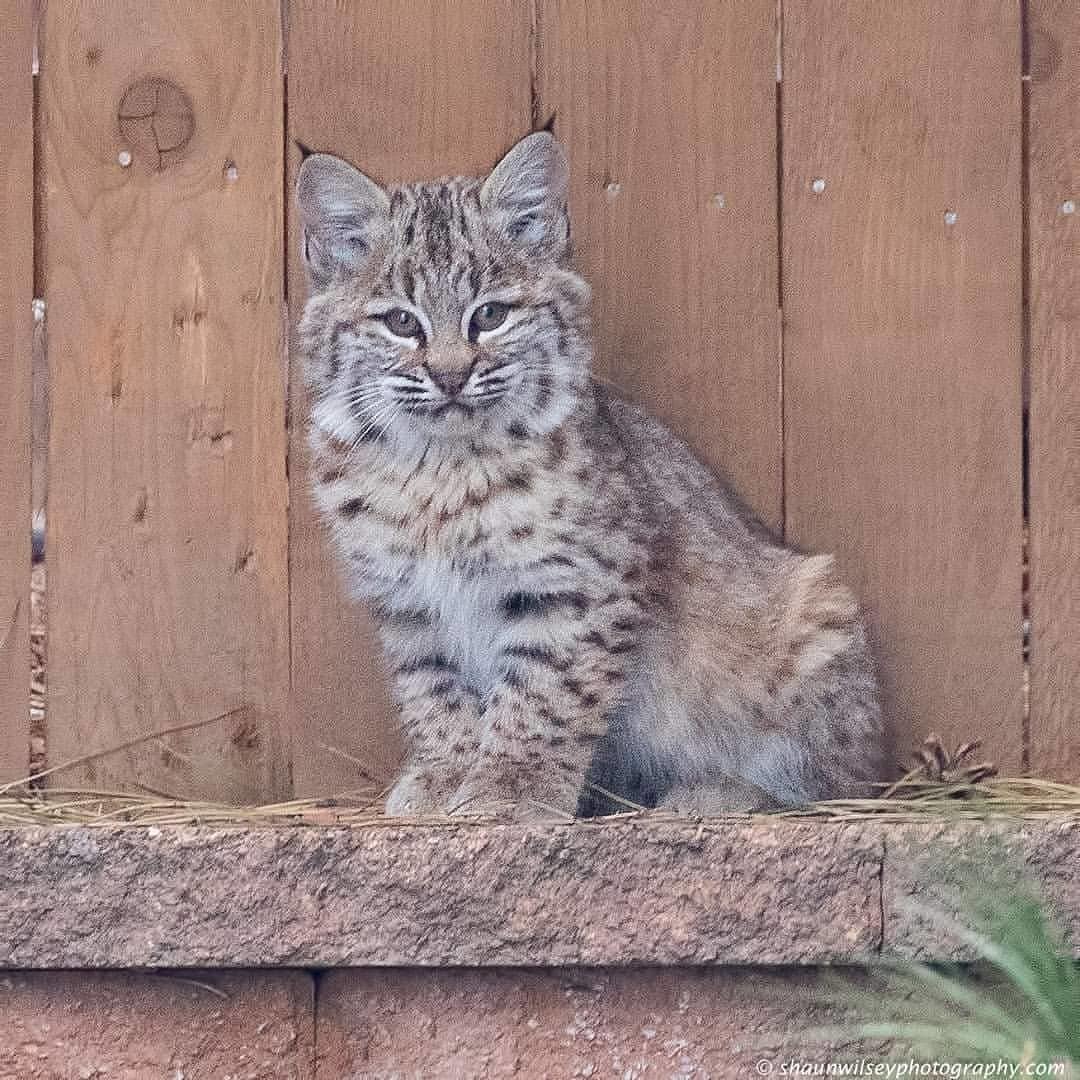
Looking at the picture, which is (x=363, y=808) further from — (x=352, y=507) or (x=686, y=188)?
(x=686, y=188)

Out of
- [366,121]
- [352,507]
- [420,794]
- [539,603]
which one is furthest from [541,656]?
[366,121]

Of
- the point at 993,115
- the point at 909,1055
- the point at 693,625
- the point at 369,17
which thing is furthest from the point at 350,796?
the point at 993,115

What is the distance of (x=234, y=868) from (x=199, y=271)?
60.4 inches

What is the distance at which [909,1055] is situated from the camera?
2.75m

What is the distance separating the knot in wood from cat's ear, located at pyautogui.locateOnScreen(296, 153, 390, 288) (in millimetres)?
455

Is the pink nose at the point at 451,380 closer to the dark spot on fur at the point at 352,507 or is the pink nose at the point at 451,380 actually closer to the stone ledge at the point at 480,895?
the dark spot on fur at the point at 352,507

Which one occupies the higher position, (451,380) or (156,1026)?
(451,380)

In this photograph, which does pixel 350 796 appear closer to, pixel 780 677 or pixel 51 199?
pixel 780 677

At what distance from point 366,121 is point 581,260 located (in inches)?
22.5

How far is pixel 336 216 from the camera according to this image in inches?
141

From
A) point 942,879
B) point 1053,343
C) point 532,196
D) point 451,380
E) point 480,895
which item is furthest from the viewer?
point 1053,343

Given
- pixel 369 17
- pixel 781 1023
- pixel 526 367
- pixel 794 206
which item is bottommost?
pixel 781 1023

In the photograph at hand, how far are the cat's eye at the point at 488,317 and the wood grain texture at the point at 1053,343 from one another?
3.96 ft

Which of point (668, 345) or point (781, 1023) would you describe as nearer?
point (781, 1023)
